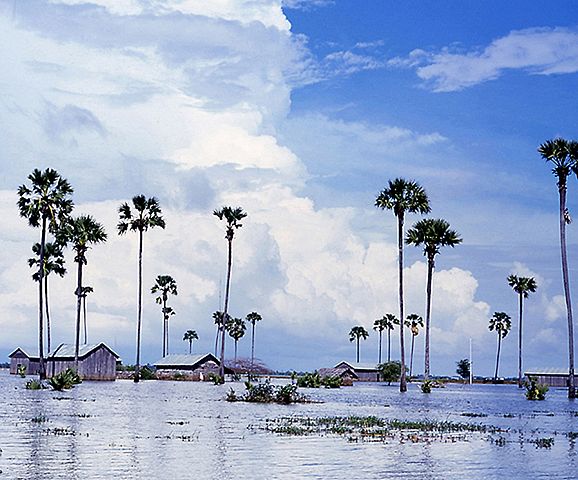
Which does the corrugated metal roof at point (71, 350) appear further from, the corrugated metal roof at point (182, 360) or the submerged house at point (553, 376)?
the submerged house at point (553, 376)

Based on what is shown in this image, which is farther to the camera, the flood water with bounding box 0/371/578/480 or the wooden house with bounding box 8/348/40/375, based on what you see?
the wooden house with bounding box 8/348/40/375

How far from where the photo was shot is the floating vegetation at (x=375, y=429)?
34.3 m

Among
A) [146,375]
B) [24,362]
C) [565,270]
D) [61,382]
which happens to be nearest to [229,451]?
[61,382]

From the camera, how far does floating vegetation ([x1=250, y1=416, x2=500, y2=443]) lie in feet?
113

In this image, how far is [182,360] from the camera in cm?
13538

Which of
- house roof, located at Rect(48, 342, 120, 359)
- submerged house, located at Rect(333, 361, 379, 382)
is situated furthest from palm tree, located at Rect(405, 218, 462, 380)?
submerged house, located at Rect(333, 361, 379, 382)

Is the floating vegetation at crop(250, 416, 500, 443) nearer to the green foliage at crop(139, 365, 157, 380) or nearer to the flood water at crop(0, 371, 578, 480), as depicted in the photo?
the flood water at crop(0, 371, 578, 480)

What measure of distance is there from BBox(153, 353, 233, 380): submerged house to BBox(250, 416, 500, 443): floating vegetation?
296ft

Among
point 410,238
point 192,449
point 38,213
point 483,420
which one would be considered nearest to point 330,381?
point 410,238

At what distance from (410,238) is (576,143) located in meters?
20.7

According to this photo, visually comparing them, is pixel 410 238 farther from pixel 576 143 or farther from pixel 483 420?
pixel 483 420

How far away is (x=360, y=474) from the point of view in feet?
76.3

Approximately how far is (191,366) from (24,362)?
27.9 meters

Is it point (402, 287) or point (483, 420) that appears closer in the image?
point (483, 420)
